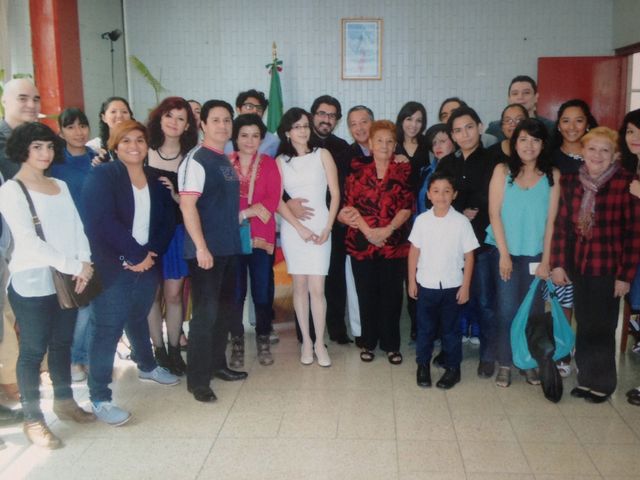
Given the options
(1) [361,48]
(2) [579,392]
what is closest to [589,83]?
(1) [361,48]

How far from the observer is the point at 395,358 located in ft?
11.8

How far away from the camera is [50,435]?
265cm

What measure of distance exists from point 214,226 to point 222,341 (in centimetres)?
72

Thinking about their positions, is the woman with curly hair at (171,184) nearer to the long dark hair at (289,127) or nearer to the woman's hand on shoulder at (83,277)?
the long dark hair at (289,127)

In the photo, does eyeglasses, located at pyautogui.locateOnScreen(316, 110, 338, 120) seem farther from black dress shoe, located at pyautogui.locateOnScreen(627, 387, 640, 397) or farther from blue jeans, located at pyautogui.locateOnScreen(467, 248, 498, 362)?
black dress shoe, located at pyautogui.locateOnScreen(627, 387, 640, 397)

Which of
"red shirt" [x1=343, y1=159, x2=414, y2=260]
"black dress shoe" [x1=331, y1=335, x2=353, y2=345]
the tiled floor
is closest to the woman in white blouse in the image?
the tiled floor

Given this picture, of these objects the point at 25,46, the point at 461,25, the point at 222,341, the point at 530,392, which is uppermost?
the point at 461,25

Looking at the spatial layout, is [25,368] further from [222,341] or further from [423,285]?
[423,285]

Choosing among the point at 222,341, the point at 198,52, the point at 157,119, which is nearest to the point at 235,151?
the point at 157,119

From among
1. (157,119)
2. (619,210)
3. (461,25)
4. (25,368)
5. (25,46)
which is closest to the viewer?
(25,368)

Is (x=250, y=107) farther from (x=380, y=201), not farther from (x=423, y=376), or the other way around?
(x=423, y=376)

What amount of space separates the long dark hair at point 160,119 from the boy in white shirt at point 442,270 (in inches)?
53.6

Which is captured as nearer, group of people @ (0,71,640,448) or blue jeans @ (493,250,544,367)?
group of people @ (0,71,640,448)

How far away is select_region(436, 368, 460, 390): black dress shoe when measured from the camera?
322cm
